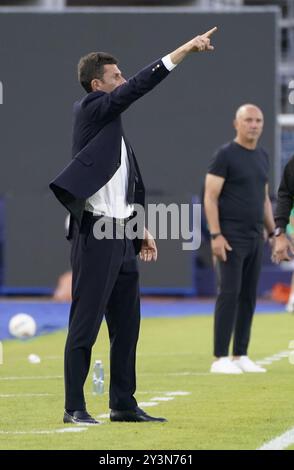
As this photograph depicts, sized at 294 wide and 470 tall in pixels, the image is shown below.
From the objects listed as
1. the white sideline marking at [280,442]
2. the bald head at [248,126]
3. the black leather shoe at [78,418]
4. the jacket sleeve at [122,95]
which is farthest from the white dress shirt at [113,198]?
the bald head at [248,126]

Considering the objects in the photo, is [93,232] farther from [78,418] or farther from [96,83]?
[78,418]

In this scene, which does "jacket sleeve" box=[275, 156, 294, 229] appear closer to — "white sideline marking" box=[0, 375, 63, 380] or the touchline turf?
the touchline turf

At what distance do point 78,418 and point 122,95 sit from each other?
6.14ft

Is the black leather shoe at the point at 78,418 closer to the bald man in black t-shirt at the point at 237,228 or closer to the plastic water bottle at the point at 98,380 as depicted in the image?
the plastic water bottle at the point at 98,380

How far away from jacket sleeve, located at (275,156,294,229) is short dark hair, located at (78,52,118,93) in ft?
7.48

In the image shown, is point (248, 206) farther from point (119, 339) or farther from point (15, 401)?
point (119, 339)

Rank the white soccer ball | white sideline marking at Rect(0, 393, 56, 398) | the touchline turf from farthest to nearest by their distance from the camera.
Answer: the white soccer ball < white sideline marking at Rect(0, 393, 56, 398) < the touchline turf

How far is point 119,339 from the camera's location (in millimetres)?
8688

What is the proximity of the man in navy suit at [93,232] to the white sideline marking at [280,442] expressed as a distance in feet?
3.32

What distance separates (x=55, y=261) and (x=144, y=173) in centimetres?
284

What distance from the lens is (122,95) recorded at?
318 inches

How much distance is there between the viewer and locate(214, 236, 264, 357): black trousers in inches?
495

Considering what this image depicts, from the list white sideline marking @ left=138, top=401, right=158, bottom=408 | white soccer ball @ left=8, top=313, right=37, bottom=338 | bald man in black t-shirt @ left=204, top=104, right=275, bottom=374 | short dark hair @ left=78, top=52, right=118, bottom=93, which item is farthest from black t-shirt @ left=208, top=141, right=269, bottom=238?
white soccer ball @ left=8, top=313, right=37, bottom=338

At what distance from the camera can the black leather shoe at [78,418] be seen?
330 inches
